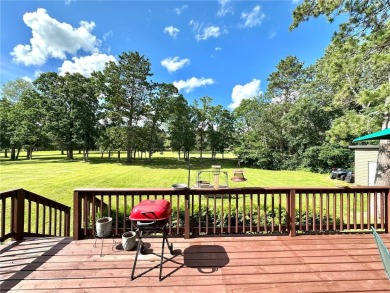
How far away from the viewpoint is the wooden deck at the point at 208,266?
2.17 meters

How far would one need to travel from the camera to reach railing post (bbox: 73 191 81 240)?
130 inches

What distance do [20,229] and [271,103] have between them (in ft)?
79.8

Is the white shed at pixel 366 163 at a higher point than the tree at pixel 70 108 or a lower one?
lower

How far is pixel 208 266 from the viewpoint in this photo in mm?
2551

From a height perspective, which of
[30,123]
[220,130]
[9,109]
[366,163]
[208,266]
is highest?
[9,109]

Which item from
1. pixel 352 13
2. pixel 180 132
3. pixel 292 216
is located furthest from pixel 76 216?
pixel 180 132

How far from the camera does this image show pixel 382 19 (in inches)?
201

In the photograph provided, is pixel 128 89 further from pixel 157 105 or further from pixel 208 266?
pixel 208 266

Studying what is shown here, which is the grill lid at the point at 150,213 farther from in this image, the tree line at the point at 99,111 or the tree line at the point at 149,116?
the tree line at the point at 99,111

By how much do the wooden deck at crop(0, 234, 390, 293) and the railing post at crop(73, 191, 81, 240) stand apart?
A: 0.12 metres

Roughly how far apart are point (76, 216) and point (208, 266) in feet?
7.44

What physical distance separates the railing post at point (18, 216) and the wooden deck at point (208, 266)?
201mm

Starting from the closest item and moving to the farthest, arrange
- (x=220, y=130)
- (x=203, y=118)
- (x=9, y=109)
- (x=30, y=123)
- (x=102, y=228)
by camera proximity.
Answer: (x=102, y=228) → (x=30, y=123) → (x=9, y=109) → (x=203, y=118) → (x=220, y=130)

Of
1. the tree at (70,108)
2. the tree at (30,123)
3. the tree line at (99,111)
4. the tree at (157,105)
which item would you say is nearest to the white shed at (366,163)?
the tree line at (99,111)
